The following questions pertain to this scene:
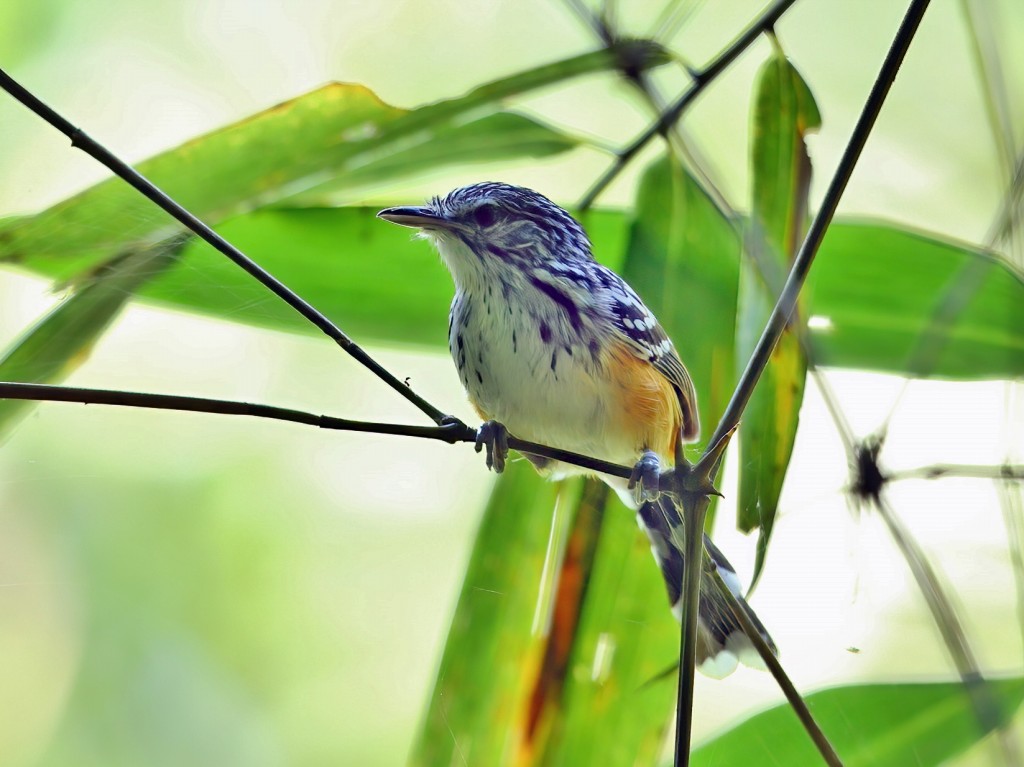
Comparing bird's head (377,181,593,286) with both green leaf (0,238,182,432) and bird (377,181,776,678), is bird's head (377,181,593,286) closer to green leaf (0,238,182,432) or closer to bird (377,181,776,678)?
bird (377,181,776,678)

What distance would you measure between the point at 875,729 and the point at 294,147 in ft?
2.73

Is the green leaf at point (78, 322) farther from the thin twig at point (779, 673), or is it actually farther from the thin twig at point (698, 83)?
the thin twig at point (779, 673)

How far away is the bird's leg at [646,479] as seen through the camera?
98cm

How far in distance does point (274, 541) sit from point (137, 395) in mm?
903

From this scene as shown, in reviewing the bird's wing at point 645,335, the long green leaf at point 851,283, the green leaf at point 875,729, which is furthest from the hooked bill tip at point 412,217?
the green leaf at point 875,729

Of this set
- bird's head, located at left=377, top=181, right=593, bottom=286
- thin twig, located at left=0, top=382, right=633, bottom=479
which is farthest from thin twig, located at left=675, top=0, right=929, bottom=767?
bird's head, located at left=377, top=181, right=593, bottom=286

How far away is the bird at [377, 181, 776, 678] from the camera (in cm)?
107

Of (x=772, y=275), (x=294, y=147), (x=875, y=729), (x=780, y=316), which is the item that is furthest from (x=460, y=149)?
(x=875, y=729)

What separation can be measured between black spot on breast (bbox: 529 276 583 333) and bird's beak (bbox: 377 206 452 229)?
0.42ft

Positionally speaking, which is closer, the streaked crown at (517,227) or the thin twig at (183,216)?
the thin twig at (183,216)

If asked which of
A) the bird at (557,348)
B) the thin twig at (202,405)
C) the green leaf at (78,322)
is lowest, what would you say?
the thin twig at (202,405)

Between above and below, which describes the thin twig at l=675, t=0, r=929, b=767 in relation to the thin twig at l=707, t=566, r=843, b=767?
above

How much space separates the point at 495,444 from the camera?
1028 mm

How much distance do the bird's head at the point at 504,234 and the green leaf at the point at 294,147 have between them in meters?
0.07
